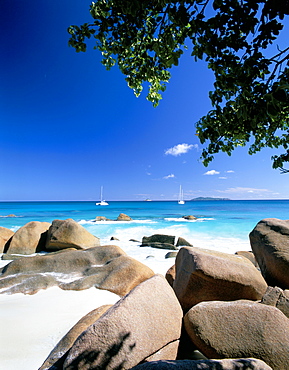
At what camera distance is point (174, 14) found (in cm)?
205

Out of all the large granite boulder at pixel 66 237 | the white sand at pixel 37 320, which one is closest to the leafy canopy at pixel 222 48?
the white sand at pixel 37 320

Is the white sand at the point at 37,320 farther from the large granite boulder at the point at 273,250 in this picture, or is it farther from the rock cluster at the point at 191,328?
the large granite boulder at the point at 273,250

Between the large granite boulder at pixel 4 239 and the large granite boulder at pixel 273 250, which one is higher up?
the large granite boulder at pixel 273 250

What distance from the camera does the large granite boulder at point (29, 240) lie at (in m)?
10.2

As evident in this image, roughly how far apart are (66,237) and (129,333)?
8619mm

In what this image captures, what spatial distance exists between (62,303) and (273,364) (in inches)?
163

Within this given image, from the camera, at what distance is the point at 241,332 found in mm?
2684

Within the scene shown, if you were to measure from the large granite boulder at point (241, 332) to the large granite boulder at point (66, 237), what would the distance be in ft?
27.3

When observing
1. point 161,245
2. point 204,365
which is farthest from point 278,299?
point 161,245

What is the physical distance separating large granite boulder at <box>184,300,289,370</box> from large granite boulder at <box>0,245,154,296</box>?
2.78 metres

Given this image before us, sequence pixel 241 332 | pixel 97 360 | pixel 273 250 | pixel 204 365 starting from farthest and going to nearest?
pixel 273 250
pixel 241 332
pixel 97 360
pixel 204 365

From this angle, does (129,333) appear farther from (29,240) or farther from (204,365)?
(29,240)

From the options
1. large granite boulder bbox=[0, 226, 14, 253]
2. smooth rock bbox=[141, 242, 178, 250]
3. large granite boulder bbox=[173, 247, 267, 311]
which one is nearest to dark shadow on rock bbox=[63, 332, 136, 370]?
large granite boulder bbox=[173, 247, 267, 311]

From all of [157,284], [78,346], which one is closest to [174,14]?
[157,284]
